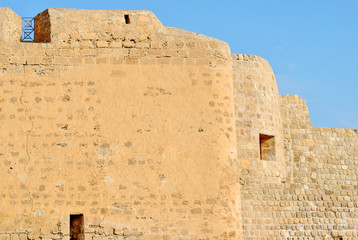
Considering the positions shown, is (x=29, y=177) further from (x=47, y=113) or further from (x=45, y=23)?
(x=45, y=23)

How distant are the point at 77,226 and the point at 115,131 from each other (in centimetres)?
139

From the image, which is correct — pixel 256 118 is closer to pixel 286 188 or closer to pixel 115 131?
pixel 286 188

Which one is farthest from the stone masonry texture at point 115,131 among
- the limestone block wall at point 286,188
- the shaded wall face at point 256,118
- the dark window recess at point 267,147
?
the dark window recess at point 267,147

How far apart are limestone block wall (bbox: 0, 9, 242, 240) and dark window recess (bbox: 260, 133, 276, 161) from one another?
405 cm

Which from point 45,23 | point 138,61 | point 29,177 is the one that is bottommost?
point 29,177

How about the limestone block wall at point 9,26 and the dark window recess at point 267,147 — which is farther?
the dark window recess at point 267,147

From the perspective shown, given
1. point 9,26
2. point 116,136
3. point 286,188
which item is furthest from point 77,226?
point 286,188

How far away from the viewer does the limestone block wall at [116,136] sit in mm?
9625

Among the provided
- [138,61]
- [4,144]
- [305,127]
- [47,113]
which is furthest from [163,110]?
[305,127]

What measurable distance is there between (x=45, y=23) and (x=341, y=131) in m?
8.23

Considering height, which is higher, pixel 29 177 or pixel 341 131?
pixel 341 131

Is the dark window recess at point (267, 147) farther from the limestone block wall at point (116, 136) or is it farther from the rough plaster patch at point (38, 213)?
the rough plaster patch at point (38, 213)

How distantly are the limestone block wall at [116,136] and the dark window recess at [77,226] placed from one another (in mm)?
84

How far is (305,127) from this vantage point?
1554 centimetres
